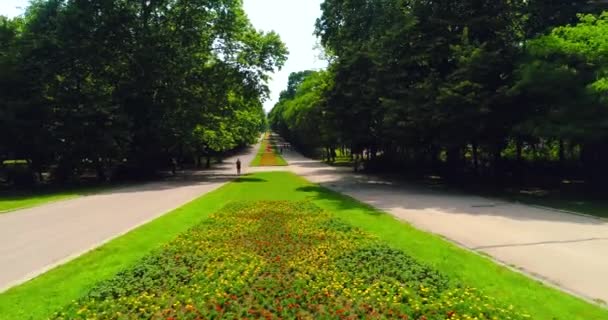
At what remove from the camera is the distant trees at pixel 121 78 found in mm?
29703

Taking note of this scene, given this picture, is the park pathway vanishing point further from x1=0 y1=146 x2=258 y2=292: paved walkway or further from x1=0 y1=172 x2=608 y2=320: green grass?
x1=0 y1=172 x2=608 y2=320: green grass

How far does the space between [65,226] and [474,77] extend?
18180 millimetres

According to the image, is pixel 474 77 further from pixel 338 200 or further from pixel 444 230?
pixel 444 230

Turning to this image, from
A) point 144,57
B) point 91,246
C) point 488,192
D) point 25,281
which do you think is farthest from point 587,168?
point 144,57

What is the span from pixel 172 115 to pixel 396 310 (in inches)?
1215

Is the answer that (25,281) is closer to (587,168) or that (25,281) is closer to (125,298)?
(125,298)

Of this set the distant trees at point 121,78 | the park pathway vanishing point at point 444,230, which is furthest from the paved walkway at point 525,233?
the distant trees at point 121,78

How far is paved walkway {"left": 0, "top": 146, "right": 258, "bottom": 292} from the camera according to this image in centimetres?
988

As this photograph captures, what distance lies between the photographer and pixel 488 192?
898 inches

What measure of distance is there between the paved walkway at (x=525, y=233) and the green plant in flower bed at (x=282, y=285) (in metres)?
2.04

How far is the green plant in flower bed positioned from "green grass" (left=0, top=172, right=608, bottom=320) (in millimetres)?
357

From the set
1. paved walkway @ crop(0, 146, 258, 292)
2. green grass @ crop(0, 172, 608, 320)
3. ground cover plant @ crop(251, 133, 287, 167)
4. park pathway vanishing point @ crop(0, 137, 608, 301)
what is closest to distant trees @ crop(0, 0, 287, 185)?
paved walkway @ crop(0, 146, 258, 292)

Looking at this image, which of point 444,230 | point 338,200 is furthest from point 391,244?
point 338,200

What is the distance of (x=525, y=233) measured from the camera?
1200 cm
